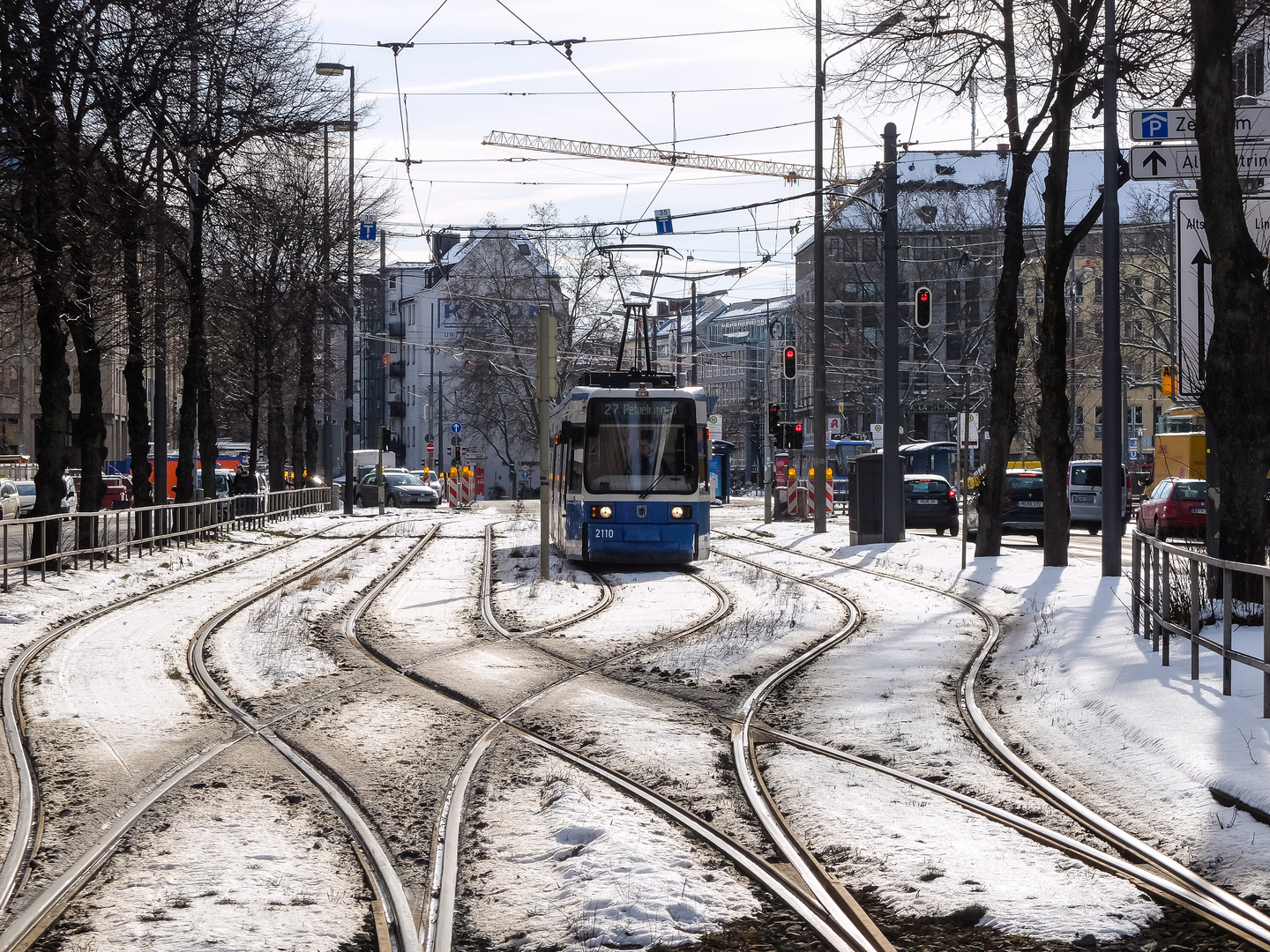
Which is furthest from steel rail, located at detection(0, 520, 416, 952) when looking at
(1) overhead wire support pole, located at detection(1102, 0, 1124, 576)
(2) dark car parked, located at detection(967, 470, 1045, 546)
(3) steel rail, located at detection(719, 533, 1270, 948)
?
(2) dark car parked, located at detection(967, 470, 1045, 546)

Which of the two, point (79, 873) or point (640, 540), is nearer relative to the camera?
point (79, 873)

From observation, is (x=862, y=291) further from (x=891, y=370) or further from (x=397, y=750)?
(x=397, y=750)

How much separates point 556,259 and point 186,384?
114 feet

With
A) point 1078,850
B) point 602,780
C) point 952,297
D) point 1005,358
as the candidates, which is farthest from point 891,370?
point 952,297

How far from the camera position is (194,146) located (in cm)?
2633

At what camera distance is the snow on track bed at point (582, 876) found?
17.9 feet

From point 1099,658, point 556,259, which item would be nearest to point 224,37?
point 1099,658

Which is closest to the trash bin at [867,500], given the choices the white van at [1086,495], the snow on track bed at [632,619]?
the snow on track bed at [632,619]

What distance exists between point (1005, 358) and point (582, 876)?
18.7 m

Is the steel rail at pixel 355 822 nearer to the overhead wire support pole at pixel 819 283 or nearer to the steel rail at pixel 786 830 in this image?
the steel rail at pixel 786 830

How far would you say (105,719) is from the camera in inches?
388

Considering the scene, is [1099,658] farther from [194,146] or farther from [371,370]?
[371,370]

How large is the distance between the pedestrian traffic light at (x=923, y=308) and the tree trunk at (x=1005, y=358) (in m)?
3.43

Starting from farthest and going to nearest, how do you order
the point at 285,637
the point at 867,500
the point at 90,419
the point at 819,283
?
the point at 819,283, the point at 867,500, the point at 90,419, the point at 285,637
